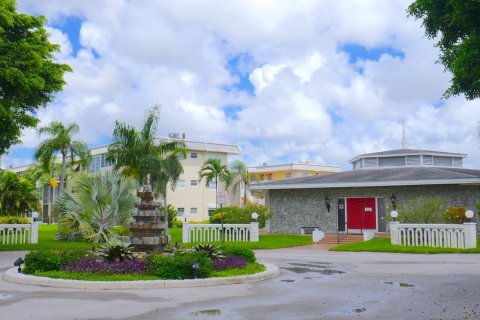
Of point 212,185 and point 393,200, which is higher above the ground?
point 212,185

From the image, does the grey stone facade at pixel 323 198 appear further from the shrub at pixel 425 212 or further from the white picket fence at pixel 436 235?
the white picket fence at pixel 436 235

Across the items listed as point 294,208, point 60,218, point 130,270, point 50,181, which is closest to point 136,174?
point 60,218

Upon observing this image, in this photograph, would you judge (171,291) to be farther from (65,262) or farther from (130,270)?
(65,262)

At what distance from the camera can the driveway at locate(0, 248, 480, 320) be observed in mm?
8586

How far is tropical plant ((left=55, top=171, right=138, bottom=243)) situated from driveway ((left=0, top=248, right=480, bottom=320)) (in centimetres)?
1134

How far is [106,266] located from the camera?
41.3 feet

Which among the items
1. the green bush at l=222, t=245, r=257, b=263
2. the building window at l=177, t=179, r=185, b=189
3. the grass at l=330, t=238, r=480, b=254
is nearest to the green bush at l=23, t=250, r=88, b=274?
the green bush at l=222, t=245, r=257, b=263

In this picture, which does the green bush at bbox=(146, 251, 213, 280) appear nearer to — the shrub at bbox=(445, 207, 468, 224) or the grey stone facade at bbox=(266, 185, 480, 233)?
the shrub at bbox=(445, 207, 468, 224)

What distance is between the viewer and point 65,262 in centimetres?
1327

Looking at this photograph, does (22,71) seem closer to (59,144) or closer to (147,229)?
(147,229)

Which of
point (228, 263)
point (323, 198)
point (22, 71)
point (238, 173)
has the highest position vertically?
point (22, 71)

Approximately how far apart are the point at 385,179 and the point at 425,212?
16.0 ft

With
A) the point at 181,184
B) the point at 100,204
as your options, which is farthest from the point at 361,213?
the point at 181,184

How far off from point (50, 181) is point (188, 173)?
21.7 m
